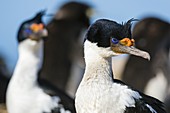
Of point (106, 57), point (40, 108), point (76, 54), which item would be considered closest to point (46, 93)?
point (40, 108)

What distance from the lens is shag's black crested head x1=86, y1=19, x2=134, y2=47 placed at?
188 inches

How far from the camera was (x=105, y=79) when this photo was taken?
486 centimetres

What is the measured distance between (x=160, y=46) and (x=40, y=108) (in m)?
4.28

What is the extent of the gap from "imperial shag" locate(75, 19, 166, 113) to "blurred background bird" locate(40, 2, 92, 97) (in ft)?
19.7

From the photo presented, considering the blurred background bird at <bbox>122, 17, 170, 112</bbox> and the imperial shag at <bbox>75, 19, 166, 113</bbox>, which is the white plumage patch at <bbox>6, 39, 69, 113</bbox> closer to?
the imperial shag at <bbox>75, 19, 166, 113</bbox>

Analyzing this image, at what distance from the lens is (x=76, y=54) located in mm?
11609

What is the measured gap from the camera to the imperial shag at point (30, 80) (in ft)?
22.0

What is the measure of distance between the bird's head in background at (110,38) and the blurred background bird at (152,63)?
447 cm

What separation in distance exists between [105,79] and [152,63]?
556 cm

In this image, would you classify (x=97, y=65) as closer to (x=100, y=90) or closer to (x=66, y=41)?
(x=100, y=90)

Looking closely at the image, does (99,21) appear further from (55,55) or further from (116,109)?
(55,55)

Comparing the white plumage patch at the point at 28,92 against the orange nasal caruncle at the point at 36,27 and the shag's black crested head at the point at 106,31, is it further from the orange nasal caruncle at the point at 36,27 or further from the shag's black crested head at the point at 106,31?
the shag's black crested head at the point at 106,31

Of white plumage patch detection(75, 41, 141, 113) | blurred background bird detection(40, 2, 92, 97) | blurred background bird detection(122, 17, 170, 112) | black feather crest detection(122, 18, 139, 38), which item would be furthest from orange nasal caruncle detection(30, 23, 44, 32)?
blurred background bird detection(40, 2, 92, 97)

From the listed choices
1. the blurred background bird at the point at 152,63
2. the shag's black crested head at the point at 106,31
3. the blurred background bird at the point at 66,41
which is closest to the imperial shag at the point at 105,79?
the shag's black crested head at the point at 106,31
